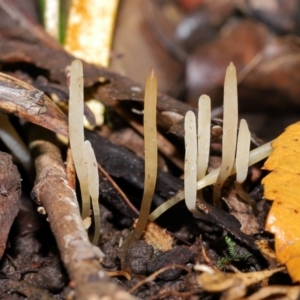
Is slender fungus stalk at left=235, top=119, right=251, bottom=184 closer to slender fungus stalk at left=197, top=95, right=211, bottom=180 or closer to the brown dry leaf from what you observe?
slender fungus stalk at left=197, top=95, right=211, bottom=180

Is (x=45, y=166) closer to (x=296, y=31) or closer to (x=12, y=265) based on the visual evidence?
(x=12, y=265)

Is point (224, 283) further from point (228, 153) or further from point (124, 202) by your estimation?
point (124, 202)

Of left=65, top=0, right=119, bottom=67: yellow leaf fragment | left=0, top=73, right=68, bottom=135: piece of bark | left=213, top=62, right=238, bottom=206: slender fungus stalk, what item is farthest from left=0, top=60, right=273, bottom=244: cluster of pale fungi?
left=65, top=0, right=119, bottom=67: yellow leaf fragment

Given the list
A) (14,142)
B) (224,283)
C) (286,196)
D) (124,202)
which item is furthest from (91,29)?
(224,283)

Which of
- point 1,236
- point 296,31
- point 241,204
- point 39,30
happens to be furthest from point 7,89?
point 296,31

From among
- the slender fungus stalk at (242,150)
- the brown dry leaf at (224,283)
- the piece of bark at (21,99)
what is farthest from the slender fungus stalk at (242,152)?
the piece of bark at (21,99)
